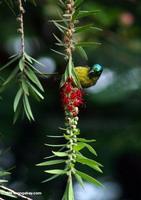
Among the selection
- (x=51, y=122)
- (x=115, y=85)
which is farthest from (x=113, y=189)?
(x=115, y=85)

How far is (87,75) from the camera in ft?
2.70

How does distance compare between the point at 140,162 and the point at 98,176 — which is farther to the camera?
the point at 140,162

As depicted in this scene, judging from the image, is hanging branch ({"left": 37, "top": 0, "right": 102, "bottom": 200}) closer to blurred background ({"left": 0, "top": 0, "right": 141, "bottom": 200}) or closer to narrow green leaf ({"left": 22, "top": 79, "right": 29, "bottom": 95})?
narrow green leaf ({"left": 22, "top": 79, "right": 29, "bottom": 95})

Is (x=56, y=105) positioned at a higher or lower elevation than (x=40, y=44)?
lower

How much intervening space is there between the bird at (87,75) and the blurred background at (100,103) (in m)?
1.57

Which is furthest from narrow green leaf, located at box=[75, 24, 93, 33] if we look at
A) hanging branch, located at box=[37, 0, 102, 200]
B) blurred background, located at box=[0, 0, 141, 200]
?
blurred background, located at box=[0, 0, 141, 200]

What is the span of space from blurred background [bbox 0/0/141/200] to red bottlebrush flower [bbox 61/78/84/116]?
165 centimetres

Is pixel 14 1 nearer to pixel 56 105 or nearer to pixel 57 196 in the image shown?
pixel 57 196

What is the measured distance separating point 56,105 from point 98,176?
35 centimetres

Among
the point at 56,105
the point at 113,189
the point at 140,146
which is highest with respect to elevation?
the point at 56,105

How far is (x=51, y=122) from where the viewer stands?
2.76 metres

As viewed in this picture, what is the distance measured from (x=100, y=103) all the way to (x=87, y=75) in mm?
1743

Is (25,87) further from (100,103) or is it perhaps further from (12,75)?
(100,103)

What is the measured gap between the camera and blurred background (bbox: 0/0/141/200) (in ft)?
8.28
